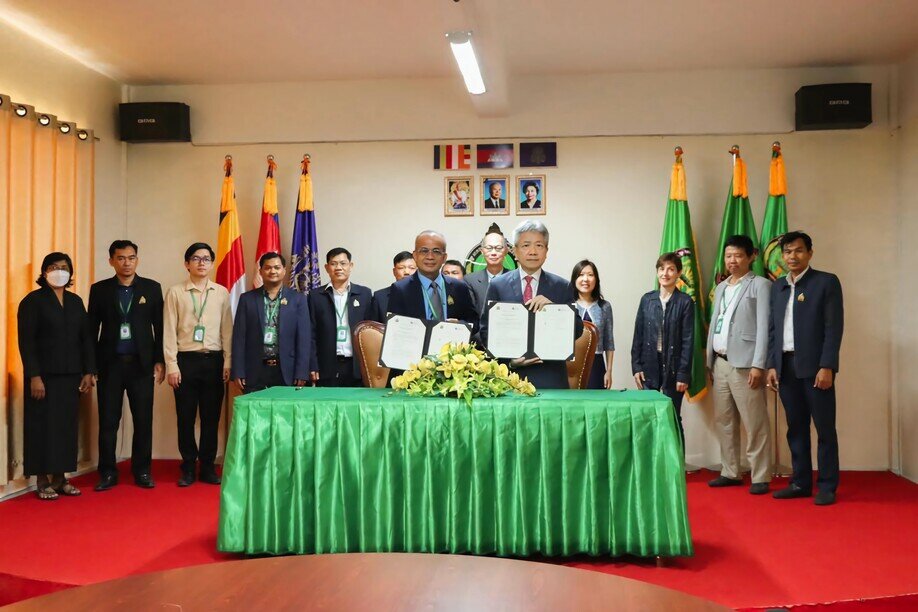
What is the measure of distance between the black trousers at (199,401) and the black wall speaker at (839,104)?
16.5 ft

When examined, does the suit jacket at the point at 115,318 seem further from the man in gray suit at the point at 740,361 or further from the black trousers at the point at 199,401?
the man in gray suit at the point at 740,361

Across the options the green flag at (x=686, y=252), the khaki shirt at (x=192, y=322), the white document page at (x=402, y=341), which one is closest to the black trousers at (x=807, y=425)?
the green flag at (x=686, y=252)

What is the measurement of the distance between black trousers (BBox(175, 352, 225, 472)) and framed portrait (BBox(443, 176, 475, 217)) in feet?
7.48

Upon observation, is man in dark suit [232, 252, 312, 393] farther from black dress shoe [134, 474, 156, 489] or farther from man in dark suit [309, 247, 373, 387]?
black dress shoe [134, 474, 156, 489]

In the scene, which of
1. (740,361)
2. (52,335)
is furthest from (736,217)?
(52,335)

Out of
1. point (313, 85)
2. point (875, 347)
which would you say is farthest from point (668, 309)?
point (313, 85)

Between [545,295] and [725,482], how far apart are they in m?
2.51

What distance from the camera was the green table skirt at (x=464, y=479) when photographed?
3.53 meters

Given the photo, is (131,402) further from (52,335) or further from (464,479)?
(464,479)

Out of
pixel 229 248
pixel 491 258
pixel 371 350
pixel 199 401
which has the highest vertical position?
pixel 229 248

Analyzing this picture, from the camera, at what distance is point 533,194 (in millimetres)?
6621

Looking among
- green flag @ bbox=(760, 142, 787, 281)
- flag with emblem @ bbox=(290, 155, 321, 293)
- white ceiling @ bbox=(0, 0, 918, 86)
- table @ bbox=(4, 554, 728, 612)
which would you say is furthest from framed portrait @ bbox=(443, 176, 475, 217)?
table @ bbox=(4, 554, 728, 612)

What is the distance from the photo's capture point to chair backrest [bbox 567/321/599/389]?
4258mm

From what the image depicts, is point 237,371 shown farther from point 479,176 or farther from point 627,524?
point 627,524
